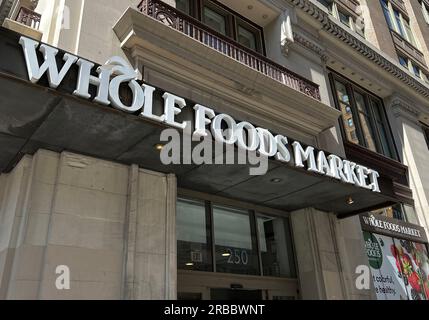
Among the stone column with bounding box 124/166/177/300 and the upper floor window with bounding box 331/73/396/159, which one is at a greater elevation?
the upper floor window with bounding box 331/73/396/159

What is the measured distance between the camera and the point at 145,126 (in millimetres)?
6066

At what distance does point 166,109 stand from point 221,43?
195 inches

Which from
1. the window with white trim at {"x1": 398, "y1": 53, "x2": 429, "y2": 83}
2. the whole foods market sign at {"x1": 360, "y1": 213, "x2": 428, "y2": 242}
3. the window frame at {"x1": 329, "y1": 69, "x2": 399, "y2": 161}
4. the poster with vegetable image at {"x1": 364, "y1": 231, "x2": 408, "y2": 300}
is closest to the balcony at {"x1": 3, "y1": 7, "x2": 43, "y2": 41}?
the window frame at {"x1": 329, "y1": 69, "x2": 399, "y2": 161}

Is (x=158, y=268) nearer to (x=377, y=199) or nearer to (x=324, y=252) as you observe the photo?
(x=324, y=252)

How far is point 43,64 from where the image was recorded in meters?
5.12

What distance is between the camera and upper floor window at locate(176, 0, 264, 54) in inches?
462

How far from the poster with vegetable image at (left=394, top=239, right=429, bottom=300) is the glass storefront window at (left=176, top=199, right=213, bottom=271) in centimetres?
787

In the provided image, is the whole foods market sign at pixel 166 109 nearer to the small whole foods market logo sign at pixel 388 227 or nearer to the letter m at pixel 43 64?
the letter m at pixel 43 64

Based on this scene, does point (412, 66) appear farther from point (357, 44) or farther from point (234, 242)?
point (234, 242)

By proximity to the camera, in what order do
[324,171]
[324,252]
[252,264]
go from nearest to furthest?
[324,171] < [252,264] < [324,252]

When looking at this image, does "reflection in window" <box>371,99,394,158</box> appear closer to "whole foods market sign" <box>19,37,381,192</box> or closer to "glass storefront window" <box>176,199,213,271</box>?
"whole foods market sign" <box>19,37,381,192</box>

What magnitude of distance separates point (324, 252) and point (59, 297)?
6781mm

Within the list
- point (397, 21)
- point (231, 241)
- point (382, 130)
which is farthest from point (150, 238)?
point (397, 21)
